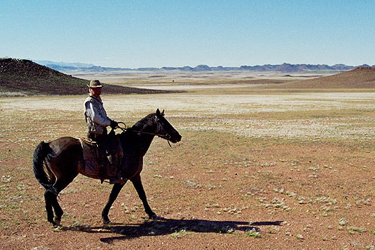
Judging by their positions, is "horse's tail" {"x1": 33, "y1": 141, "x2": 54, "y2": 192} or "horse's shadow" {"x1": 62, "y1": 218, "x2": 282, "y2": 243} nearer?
"horse's tail" {"x1": 33, "y1": 141, "x2": 54, "y2": 192}

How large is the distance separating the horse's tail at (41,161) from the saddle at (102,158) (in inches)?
33.9

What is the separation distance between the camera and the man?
8.64 m

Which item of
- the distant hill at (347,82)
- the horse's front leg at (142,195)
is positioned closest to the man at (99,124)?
the horse's front leg at (142,195)

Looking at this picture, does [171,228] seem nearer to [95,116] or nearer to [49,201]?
[49,201]

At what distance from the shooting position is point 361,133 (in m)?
26.3

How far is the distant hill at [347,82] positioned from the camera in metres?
126

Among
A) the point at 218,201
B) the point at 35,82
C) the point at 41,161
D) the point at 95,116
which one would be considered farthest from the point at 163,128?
the point at 35,82

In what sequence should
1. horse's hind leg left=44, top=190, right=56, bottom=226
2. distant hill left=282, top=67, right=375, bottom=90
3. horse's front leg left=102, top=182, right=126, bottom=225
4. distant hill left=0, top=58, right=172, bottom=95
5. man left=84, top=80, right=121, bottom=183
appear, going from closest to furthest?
man left=84, top=80, right=121, bottom=183 → horse's hind leg left=44, top=190, right=56, bottom=226 → horse's front leg left=102, top=182, right=126, bottom=225 → distant hill left=0, top=58, right=172, bottom=95 → distant hill left=282, top=67, right=375, bottom=90

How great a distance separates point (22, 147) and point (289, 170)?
14.9m

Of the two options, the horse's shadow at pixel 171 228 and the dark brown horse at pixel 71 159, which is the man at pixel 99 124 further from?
the horse's shadow at pixel 171 228

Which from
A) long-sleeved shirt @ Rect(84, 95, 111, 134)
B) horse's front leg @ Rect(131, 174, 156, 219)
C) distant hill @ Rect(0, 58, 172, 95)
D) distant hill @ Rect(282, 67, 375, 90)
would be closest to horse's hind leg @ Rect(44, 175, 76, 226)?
long-sleeved shirt @ Rect(84, 95, 111, 134)

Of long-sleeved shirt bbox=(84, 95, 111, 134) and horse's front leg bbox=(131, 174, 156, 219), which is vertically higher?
long-sleeved shirt bbox=(84, 95, 111, 134)

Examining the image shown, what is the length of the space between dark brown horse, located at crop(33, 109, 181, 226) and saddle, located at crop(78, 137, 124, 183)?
0.41 ft

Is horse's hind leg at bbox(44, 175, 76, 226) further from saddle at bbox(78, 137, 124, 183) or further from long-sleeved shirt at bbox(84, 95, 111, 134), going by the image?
long-sleeved shirt at bbox(84, 95, 111, 134)
